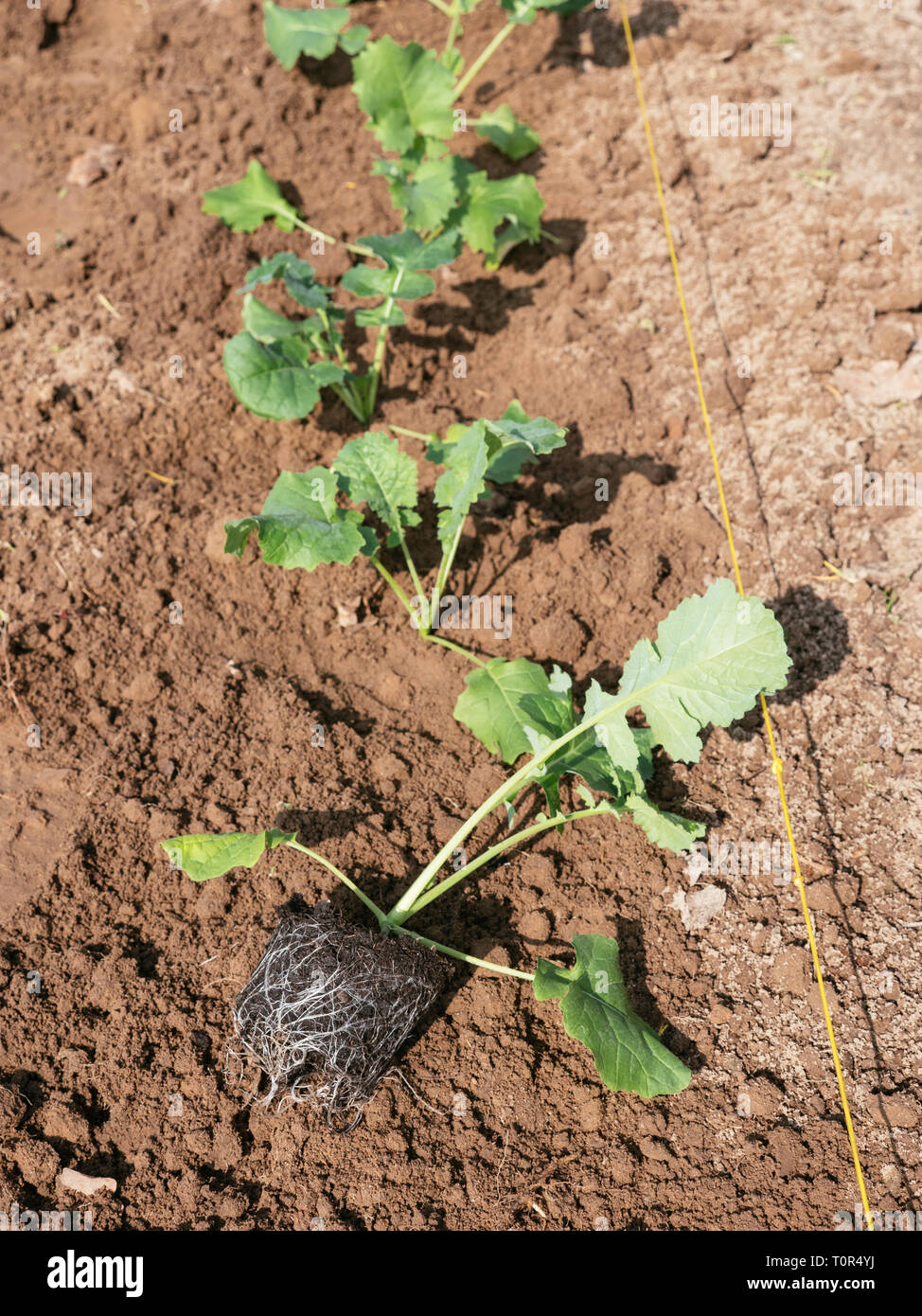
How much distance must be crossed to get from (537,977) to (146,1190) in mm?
1025

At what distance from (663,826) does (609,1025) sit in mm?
508

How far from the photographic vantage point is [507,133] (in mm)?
4273

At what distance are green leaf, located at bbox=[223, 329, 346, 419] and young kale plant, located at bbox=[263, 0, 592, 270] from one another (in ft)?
2.62

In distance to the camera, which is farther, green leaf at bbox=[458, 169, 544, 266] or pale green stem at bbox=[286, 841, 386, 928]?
green leaf at bbox=[458, 169, 544, 266]

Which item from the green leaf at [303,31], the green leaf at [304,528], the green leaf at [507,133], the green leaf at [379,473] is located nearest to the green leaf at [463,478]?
the green leaf at [379,473]

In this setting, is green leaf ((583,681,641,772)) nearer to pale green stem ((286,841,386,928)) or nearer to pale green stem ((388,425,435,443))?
pale green stem ((286,841,386,928))

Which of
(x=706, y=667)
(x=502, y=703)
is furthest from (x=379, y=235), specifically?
(x=706, y=667)

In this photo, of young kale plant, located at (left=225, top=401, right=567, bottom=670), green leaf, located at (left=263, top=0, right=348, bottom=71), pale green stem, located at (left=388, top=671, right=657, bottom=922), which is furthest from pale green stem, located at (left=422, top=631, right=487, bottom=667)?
green leaf, located at (left=263, top=0, right=348, bottom=71)

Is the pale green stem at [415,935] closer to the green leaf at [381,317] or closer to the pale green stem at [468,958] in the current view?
the pale green stem at [468,958]

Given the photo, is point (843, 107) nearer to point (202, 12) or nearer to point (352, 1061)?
point (202, 12)

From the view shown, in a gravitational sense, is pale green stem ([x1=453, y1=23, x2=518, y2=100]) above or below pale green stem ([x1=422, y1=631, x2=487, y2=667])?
above

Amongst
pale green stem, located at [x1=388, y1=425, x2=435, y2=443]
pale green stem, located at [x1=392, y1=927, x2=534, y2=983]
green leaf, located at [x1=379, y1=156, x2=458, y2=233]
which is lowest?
pale green stem, located at [x1=392, y1=927, x2=534, y2=983]

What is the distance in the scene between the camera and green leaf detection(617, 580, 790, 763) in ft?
7.78

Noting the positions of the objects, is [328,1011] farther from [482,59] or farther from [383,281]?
[482,59]
